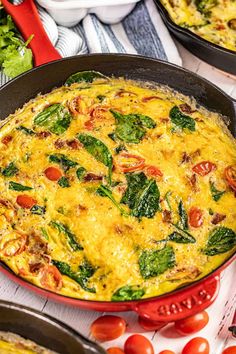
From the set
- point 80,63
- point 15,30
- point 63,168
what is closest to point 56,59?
point 80,63

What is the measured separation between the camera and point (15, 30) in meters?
→ 5.65

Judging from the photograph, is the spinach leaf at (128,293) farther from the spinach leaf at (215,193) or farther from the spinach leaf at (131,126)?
the spinach leaf at (131,126)

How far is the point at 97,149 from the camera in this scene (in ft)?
16.1

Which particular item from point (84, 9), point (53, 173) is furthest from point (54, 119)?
point (84, 9)

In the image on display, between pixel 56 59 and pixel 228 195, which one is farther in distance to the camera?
pixel 56 59

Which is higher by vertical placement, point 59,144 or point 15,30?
point 15,30

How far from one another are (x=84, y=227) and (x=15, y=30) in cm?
190

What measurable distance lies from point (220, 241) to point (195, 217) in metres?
0.22

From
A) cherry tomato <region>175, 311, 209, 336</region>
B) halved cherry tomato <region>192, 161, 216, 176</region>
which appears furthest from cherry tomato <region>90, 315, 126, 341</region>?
halved cherry tomato <region>192, 161, 216, 176</region>

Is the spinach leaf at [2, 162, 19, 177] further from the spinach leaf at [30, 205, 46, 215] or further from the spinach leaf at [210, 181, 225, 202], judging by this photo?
the spinach leaf at [210, 181, 225, 202]

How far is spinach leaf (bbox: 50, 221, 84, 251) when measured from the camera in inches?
175

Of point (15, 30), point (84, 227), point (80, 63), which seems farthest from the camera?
point (15, 30)

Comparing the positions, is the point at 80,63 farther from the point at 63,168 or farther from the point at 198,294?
the point at 198,294

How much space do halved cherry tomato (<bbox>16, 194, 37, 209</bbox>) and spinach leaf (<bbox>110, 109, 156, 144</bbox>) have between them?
75 centimetres
